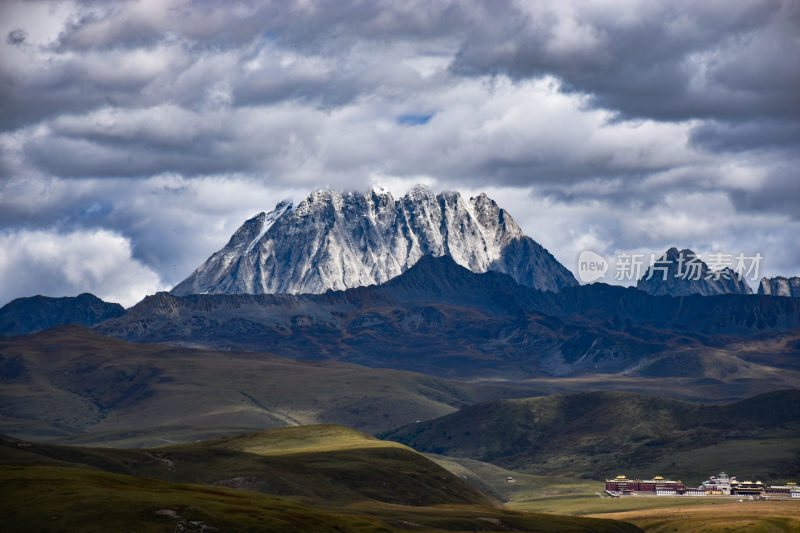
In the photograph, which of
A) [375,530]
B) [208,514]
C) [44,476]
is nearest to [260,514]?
[208,514]

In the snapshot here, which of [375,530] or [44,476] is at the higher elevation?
[44,476]

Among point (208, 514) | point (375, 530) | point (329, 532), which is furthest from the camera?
point (375, 530)

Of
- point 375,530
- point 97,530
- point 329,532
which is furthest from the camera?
point 375,530

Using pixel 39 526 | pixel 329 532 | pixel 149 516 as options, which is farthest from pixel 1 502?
pixel 329 532

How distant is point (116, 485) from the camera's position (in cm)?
18325

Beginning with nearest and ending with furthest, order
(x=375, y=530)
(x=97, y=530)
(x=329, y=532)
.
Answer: (x=97, y=530), (x=329, y=532), (x=375, y=530)

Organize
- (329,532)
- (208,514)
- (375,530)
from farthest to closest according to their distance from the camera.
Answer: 1. (375,530)
2. (329,532)
3. (208,514)

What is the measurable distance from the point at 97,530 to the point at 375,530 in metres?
54.8

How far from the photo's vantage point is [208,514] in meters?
163

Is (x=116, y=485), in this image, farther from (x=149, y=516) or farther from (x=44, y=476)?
(x=149, y=516)

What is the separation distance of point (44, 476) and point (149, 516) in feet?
110

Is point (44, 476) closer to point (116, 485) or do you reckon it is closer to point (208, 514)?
point (116, 485)

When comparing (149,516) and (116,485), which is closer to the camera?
(149,516)

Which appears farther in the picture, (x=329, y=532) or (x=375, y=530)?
(x=375, y=530)
